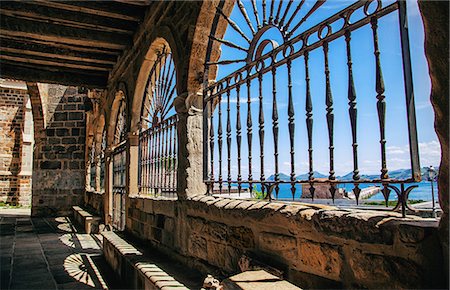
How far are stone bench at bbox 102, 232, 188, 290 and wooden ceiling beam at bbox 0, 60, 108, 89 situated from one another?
13.0 feet

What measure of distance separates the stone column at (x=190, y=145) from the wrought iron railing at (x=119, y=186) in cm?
336

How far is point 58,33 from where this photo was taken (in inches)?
205

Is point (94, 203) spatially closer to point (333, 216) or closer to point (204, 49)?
point (204, 49)

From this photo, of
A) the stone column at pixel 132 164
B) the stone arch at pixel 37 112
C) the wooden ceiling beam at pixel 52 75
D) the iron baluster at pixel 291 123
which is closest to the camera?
the iron baluster at pixel 291 123

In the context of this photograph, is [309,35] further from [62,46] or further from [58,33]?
[62,46]

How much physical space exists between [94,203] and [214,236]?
729 cm

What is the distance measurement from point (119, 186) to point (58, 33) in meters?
2.97

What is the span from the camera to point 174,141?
3.88m

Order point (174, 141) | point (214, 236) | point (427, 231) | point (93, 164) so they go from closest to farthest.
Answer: point (427, 231)
point (214, 236)
point (174, 141)
point (93, 164)

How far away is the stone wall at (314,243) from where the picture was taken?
1.33 m

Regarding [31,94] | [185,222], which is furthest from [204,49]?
[31,94]

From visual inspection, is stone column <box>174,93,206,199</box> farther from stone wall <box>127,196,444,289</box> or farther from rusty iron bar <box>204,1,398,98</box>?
rusty iron bar <box>204,1,398,98</box>

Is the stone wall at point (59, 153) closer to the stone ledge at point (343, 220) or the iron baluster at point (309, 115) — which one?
the stone ledge at point (343, 220)

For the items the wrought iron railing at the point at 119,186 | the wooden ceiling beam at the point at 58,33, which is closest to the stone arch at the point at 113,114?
the wrought iron railing at the point at 119,186
